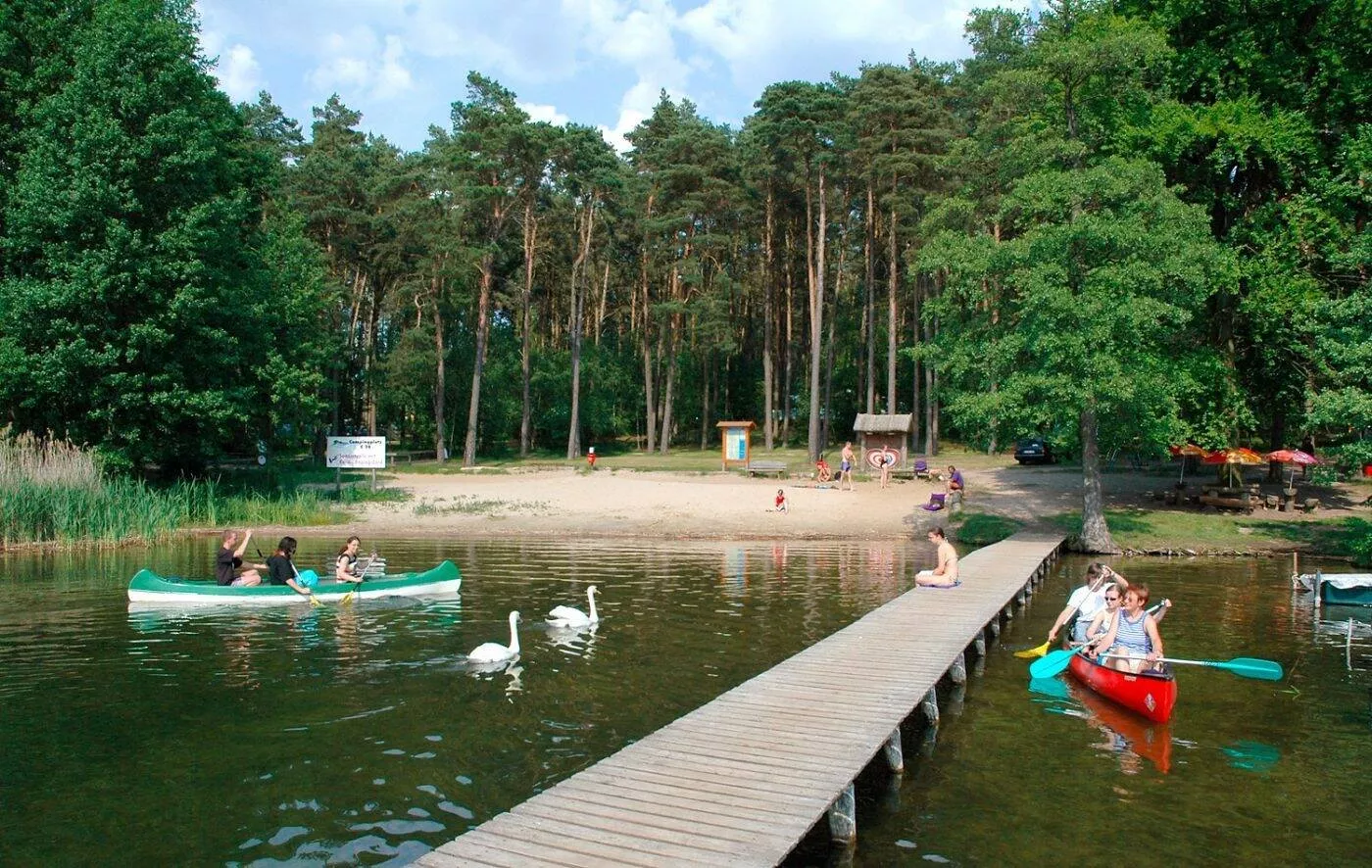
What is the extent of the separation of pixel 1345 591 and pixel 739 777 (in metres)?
18.7

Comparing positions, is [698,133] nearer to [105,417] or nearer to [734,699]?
[105,417]

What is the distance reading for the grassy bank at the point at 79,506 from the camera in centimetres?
2747

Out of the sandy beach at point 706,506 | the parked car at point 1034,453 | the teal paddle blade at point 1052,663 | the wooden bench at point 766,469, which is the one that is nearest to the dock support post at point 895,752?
the teal paddle blade at point 1052,663

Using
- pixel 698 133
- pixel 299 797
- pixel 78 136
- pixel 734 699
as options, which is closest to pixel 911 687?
pixel 734 699

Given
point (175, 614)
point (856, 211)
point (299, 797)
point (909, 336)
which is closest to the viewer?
point (299, 797)

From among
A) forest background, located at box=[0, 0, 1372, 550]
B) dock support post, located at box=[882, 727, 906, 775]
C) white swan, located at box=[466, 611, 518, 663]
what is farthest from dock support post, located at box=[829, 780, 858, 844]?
forest background, located at box=[0, 0, 1372, 550]

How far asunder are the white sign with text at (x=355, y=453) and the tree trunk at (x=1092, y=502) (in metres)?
26.5

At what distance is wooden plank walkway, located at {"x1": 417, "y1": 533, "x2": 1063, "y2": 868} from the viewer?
262 inches

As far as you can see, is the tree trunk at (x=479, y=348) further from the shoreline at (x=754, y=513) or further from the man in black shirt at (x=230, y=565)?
the man in black shirt at (x=230, y=565)

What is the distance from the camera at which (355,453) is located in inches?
1513

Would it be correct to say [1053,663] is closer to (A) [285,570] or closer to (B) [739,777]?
(B) [739,777]

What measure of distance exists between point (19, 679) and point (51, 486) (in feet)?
58.8

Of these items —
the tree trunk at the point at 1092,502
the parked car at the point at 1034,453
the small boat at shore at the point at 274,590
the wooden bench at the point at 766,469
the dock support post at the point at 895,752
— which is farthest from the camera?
the parked car at the point at 1034,453

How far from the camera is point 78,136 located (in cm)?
3338
